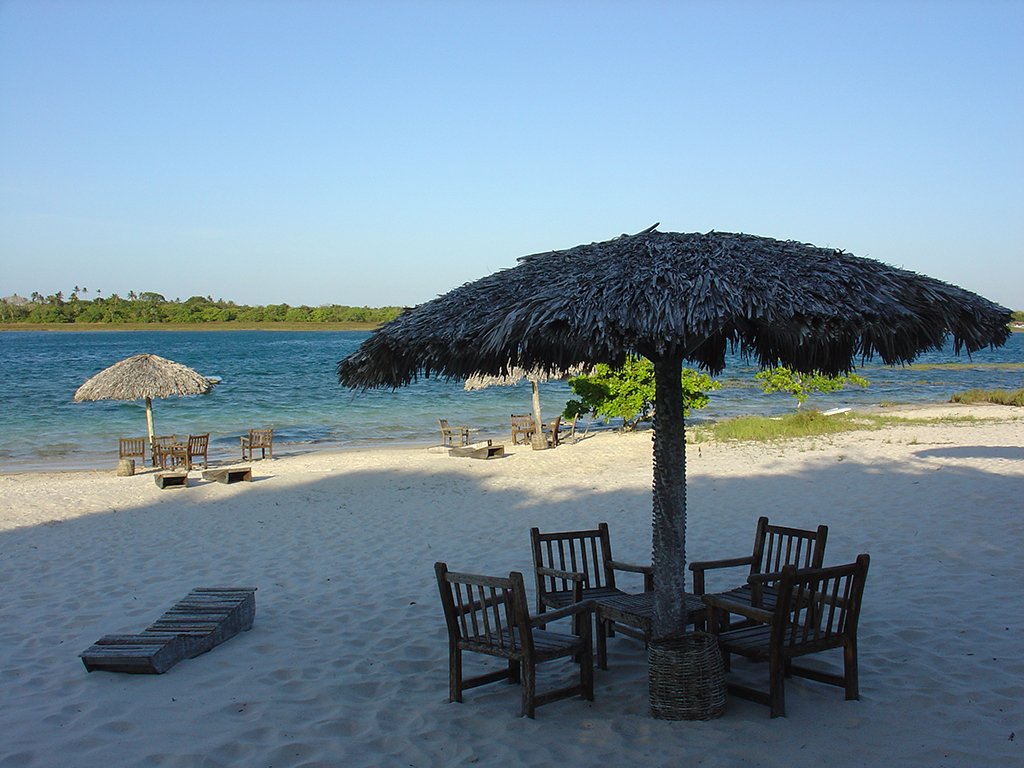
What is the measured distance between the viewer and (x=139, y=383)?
17781mm

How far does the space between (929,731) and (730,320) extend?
2.17m

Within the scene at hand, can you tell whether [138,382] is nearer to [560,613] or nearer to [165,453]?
[165,453]

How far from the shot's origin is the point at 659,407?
14.5ft

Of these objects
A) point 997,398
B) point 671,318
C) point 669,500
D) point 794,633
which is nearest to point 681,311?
point 671,318

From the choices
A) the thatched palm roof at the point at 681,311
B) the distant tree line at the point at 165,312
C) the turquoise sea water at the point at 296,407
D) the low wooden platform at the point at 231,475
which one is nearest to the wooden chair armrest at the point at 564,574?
A: the thatched palm roof at the point at 681,311

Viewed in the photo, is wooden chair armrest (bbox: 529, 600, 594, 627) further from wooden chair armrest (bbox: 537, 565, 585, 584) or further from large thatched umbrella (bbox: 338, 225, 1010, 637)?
wooden chair armrest (bbox: 537, 565, 585, 584)

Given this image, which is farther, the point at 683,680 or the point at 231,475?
the point at 231,475

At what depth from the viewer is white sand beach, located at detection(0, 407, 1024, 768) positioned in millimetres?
3936

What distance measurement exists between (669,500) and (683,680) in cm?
88

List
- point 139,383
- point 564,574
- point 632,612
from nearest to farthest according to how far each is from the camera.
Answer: point 632,612 < point 564,574 < point 139,383

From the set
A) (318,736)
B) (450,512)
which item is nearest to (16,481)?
(450,512)

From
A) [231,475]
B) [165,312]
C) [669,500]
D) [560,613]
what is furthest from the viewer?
[165,312]

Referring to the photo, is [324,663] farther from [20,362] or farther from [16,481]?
[20,362]

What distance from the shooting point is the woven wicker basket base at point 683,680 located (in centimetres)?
412
